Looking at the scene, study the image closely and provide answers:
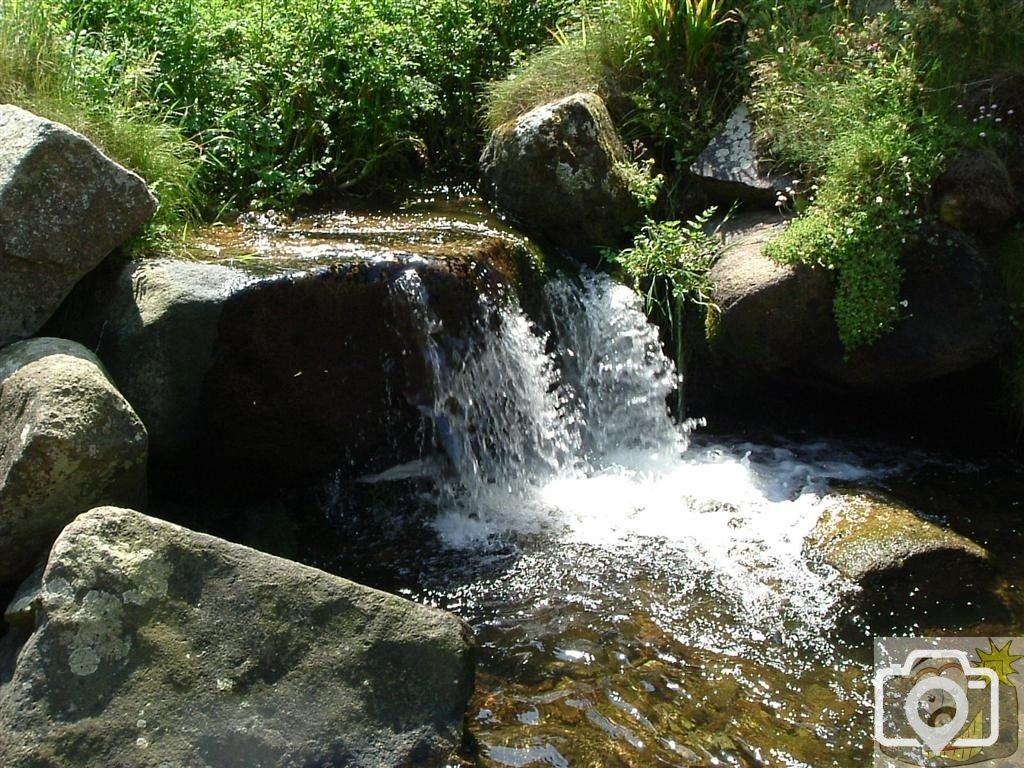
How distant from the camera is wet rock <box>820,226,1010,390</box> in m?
6.27

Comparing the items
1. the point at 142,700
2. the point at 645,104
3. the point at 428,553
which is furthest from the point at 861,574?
the point at 645,104

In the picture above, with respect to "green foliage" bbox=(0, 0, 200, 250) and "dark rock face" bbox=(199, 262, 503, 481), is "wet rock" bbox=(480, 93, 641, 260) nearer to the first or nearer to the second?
"dark rock face" bbox=(199, 262, 503, 481)

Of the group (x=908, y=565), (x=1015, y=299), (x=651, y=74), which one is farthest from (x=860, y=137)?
(x=908, y=565)

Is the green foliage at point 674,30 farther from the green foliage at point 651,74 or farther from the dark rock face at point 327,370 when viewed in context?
the dark rock face at point 327,370

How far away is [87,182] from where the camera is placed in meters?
5.00

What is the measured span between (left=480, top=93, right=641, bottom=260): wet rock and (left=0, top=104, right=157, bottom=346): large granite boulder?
2.44 meters

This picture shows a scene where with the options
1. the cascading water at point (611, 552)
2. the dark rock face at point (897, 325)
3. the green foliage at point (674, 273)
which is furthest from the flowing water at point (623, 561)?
the dark rock face at point (897, 325)

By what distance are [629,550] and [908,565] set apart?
4.20 feet

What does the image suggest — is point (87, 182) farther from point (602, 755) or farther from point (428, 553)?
point (602, 755)

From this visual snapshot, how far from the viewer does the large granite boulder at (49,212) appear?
191 inches

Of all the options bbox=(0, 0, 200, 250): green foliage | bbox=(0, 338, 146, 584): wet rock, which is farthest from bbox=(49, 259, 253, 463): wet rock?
bbox=(0, 338, 146, 584): wet rock

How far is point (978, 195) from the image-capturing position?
638cm

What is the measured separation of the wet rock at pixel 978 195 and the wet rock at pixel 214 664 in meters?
4.15

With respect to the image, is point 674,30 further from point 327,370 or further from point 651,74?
→ point 327,370
